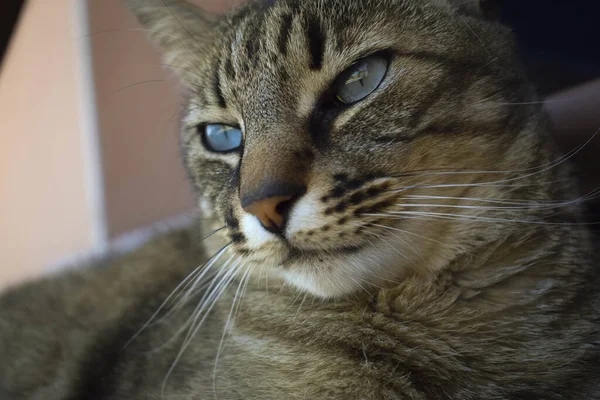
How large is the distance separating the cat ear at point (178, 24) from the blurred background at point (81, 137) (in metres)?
0.86

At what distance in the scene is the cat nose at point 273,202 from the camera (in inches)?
29.7

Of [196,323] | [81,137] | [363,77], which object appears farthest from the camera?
[81,137]

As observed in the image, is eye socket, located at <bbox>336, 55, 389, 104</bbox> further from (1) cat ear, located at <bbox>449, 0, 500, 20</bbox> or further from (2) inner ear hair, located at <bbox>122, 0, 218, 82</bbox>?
(2) inner ear hair, located at <bbox>122, 0, 218, 82</bbox>

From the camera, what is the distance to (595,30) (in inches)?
51.8

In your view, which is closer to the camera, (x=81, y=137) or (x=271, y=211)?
(x=271, y=211)

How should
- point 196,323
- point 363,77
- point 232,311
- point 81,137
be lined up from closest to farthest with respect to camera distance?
point 363,77, point 232,311, point 196,323, point 81,137

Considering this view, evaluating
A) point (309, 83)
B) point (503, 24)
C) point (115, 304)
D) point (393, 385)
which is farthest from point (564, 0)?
point (115, 304)

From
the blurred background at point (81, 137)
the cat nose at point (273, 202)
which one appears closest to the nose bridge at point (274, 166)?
the cat nose at point (273, 202)

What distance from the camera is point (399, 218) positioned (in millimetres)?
791

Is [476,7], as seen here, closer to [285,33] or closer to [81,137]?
[285,33]

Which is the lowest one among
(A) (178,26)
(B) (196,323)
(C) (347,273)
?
(B) (196,323)

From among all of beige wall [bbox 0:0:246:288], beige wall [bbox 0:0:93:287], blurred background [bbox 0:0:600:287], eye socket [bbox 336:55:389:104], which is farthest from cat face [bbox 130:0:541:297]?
beige wall [bbox 0:0:93:287]

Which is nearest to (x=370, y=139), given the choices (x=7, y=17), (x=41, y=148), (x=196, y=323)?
(x=196, y=323)

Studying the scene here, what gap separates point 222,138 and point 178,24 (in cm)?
38
